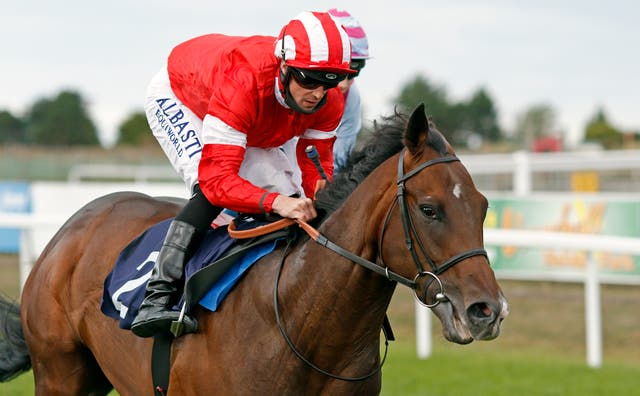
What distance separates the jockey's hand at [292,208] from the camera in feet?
10.9

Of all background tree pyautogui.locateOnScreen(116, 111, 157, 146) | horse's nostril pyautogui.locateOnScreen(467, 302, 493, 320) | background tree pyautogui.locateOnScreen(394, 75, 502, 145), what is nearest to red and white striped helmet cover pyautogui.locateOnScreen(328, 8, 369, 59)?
horse's nostril pyautogui.locateOnScreen(467, 302, 493, 320)

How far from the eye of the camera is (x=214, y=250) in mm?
3602

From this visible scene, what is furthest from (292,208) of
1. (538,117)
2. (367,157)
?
(538,117)

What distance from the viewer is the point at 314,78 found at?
3373 millimetres

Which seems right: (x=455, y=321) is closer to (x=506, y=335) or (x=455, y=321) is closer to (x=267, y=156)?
(x=267, y=156)

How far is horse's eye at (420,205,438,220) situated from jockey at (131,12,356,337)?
55 cm

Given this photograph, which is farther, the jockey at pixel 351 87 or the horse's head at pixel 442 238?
the jockey at pixel 351 87

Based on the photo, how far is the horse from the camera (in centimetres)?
288

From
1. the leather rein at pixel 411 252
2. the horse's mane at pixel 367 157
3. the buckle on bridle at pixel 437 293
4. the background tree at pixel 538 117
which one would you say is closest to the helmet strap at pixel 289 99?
the horse's mane at pixel 367 157

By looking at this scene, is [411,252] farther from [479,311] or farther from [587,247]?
[587,247]

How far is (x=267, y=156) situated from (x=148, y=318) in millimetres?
833

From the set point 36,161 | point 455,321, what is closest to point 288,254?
point 455,321

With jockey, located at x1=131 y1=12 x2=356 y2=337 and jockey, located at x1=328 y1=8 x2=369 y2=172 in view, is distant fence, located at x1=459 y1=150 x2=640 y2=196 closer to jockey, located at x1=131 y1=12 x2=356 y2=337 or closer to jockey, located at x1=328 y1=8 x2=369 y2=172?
jockey, located at x1=328 y1=8 x2=369 y2=172

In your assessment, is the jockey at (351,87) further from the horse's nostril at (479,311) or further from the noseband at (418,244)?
the horse's nostril at (479,311)
